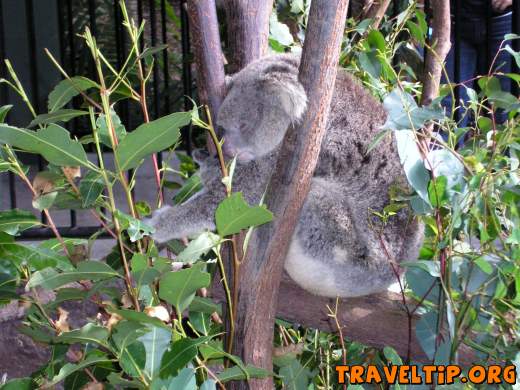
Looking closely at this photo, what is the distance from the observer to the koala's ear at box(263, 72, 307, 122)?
165 centimetres

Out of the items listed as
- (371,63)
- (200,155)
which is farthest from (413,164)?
(200,155)

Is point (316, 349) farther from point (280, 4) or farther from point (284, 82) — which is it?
point (280, 4)

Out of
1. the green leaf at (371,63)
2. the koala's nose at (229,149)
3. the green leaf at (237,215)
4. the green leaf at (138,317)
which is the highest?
the green leaf at (371,63)

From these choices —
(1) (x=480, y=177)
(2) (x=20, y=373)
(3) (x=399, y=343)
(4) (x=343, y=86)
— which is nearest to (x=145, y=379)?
(1) (x=480, y=177)

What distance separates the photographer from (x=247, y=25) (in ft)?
5.18

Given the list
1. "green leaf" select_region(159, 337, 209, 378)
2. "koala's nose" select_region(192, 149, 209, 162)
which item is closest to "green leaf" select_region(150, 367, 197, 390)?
"green leaf" select_region(159, 337, 209, 378)

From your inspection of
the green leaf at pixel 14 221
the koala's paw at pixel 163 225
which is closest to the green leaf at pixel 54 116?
the green leaf at pixel 14 221

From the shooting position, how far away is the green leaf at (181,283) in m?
1.00

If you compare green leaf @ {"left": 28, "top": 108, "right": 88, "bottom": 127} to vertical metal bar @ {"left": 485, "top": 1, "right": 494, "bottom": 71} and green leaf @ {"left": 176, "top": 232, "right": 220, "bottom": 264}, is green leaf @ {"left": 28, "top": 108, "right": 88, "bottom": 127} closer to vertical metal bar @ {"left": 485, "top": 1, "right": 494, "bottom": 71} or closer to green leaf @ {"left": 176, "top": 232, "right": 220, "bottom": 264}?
green leaf @ {"left": 176, "top": 232, "right": 220, "bottom": 264}

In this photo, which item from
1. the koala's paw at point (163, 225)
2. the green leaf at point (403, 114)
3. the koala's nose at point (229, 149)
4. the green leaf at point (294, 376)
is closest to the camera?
the green leaf at point (403, 114)

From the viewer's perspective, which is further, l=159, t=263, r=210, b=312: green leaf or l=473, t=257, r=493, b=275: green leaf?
l=473, t=257, r=493, b=275: green leaf

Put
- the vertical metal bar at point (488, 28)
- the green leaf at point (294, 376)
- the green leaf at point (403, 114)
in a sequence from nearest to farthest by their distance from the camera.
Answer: the green leaf at point (403, 114)
the green leaf at point (294, 376)
the vertical metal bar at point (488, 28)

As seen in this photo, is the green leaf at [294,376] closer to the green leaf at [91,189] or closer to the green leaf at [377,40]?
the green leaf at [91,189]

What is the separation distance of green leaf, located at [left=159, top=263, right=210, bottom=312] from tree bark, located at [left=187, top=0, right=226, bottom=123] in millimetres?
470
